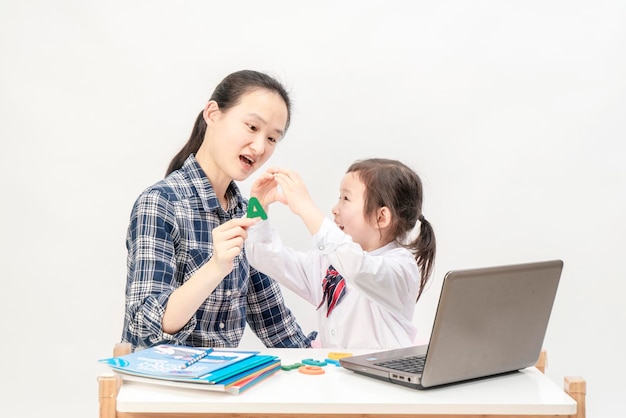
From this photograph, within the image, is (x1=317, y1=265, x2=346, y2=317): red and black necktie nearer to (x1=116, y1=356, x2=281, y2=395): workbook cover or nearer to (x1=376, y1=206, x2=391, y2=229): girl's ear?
(x1=376, y1=206, x2=391, y2=229): girl's ear

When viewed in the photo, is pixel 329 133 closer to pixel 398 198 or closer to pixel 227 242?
pixel 398 198

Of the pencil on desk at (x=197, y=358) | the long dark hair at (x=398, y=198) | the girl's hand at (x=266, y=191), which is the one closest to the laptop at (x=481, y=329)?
the pencil on desk at (x=197, y=358)

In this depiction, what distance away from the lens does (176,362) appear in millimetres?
1396

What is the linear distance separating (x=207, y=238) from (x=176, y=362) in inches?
23.9

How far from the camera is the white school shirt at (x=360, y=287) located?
6.44ft

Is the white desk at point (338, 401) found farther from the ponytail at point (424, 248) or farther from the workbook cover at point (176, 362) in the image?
the ponytail at point (424, 248)

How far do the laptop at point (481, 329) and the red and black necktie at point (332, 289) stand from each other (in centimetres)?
67

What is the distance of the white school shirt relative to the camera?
1962 millimetres

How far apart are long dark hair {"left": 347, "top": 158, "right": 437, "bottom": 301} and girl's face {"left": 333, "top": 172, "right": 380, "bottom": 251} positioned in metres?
0.02

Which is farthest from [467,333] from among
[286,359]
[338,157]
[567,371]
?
[567,371]

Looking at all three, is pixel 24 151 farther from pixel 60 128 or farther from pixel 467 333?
pixel 467 333

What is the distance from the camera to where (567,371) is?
2.85 meters

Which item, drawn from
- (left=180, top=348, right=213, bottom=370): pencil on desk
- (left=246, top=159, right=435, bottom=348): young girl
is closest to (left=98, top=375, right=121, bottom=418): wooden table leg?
(left=180, top=348, right=213, bottom=370): pencil on desk

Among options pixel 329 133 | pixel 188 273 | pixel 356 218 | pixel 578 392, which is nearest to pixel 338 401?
pixel 578 392
